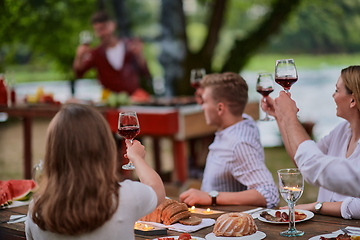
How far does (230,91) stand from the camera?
10.5 ft

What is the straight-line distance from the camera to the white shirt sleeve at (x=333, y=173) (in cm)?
182

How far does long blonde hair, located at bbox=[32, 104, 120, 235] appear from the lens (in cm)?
167

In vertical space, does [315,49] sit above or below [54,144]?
above

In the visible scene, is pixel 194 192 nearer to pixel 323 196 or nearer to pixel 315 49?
pixel 323 196

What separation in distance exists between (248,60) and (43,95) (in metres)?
4.09

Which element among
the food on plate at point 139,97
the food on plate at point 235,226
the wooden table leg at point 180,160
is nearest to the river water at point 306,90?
the food on plate at point 139,97

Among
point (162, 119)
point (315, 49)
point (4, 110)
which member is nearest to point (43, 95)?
point (4, 110)

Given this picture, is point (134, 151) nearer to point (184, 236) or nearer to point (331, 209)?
point (184, 236)

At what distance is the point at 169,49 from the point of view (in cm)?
834

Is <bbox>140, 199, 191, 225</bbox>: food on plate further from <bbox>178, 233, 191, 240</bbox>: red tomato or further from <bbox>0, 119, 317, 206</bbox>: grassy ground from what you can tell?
<bbox>0, 119, 317, 206</bbox>: grassy ground

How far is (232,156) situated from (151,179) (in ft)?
3.90

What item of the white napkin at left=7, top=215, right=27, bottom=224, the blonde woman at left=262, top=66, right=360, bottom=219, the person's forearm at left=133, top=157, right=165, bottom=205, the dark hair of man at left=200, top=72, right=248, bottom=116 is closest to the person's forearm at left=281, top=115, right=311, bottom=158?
the blonde woman at left=262, top=66, right=360, bottom=219

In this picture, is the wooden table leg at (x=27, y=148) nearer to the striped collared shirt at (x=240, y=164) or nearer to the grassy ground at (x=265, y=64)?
the striped collared shirt at (x=240, y=164)

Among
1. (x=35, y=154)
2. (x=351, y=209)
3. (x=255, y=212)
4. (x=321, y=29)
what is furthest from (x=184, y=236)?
(x=321, y=29)
